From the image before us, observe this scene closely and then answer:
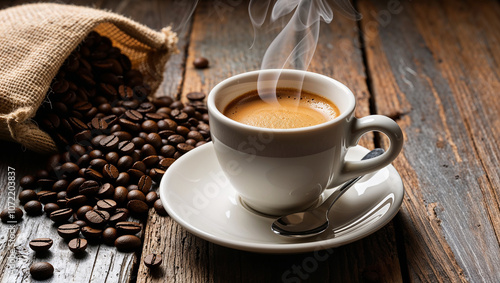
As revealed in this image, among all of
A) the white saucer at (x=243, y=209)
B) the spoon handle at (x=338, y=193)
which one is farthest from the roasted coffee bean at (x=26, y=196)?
the spoon handle at (x=338, y=193)

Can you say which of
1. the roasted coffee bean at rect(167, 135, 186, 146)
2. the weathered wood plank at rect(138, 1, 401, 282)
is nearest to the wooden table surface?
the weathered wood plank at rect(138, 1, 401, 282)

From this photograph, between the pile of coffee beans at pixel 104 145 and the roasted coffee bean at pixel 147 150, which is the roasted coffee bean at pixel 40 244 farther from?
the roasted coffee bean at pixel 147 150

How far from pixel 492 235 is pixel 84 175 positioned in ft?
3.92

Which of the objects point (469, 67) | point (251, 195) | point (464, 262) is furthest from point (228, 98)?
point (469, 67)

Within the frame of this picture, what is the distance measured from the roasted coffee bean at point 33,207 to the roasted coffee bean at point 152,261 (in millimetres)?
426

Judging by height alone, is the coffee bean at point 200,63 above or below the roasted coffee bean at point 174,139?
below

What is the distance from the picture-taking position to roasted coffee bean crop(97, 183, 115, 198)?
Result: 1.54 metres

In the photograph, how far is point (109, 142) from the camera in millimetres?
1702

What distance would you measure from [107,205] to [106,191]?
0.20ft

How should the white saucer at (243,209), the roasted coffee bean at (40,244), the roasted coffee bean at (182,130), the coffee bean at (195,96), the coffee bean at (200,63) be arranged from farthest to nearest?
the coffee bean at (200,63), the coffee bean at (195,96), the roasted coffee bean at (182,130), the roasted coffee bean at (40,244), the white saucer at (243,209)

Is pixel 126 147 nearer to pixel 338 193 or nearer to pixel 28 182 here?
pixel 28 182

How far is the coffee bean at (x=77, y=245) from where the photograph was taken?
1345mm

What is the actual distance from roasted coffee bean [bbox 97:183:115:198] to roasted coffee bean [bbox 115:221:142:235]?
14cm

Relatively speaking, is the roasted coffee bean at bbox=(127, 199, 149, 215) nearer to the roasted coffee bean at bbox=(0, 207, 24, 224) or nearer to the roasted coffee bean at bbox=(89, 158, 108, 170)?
the roasted coffee bean at bbox=(89, 158, 108, 170)
